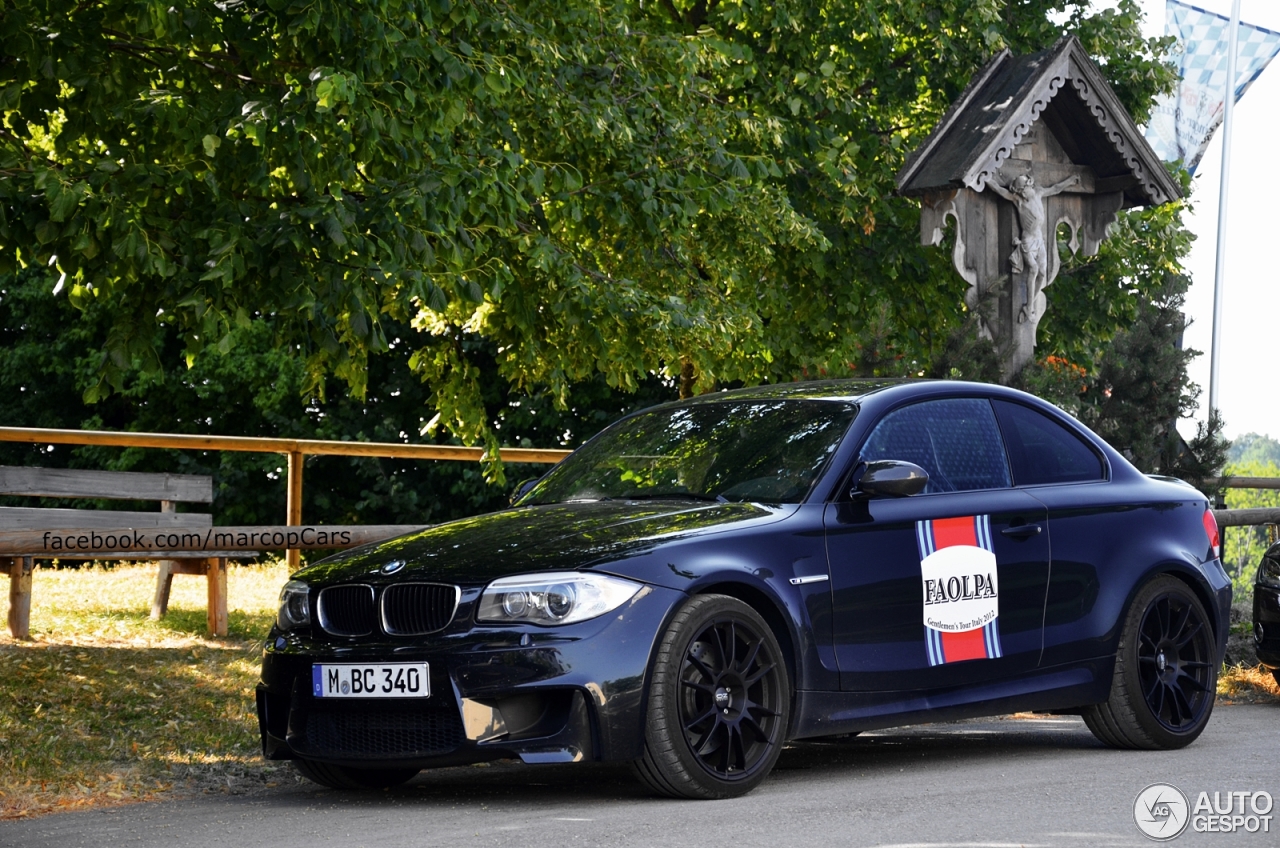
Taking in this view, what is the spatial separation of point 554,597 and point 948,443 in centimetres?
226

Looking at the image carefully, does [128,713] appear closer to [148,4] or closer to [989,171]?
[148,4]

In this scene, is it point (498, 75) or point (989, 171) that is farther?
point (989, 171)

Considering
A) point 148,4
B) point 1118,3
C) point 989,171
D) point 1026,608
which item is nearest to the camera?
point 1026,608

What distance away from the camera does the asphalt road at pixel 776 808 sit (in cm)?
545

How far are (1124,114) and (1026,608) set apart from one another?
→ 593cm

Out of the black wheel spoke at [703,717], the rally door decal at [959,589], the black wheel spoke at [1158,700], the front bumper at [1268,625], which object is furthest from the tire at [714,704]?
the front bumper at [1268,625]

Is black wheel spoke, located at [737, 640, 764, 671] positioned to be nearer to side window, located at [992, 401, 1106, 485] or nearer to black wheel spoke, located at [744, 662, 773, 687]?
black wheel spoke, located at [744, 662, 773, 687]

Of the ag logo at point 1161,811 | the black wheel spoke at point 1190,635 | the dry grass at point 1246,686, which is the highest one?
the black wheel spoke at point 1190,635

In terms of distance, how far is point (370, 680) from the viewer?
6113 mm

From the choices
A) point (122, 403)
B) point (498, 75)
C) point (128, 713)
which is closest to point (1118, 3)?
point (498, 75)

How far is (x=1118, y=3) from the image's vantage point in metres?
19.4

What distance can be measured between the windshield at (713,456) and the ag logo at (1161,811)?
5.60 ft

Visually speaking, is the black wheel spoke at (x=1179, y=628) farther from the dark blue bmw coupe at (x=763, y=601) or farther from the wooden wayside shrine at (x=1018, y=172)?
the wooden wayside shrine at (x=1018, y=172)

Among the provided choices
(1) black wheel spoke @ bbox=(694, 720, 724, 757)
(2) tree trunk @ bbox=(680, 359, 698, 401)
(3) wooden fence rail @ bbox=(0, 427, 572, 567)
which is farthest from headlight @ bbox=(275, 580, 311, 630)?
(2) tree trunk @ bbox=(680, 359, 698, 401)
